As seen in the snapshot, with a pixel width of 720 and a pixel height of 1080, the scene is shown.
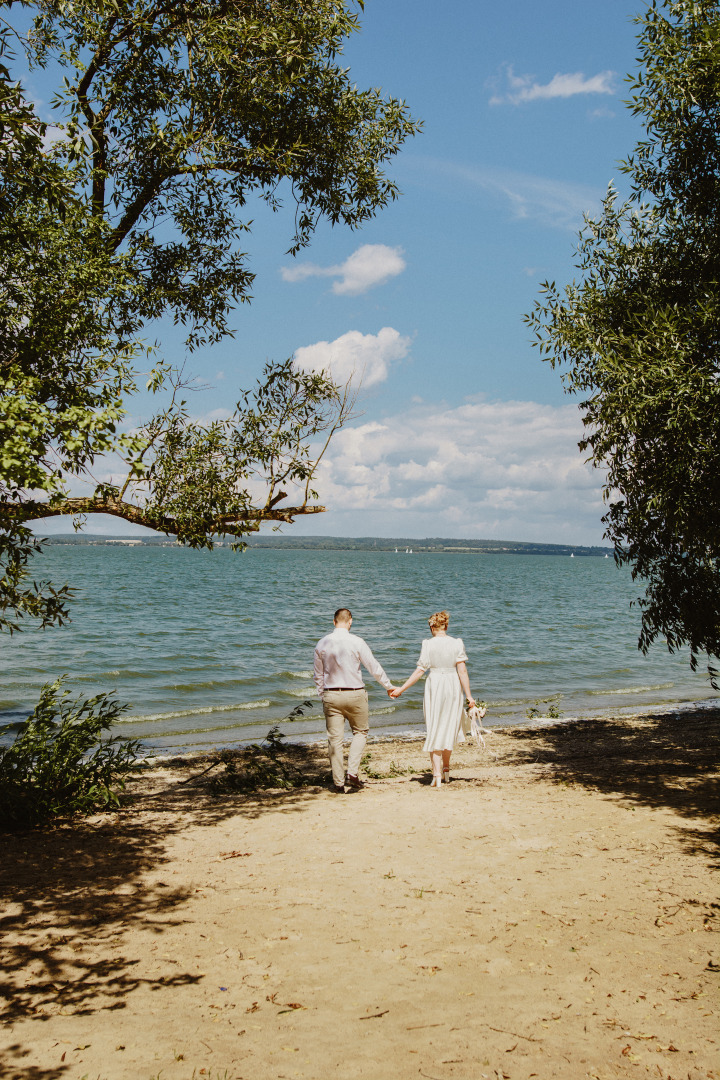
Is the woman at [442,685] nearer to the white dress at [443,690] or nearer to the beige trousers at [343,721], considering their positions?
the white dress at [443,690]

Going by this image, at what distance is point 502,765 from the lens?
42.9 feet

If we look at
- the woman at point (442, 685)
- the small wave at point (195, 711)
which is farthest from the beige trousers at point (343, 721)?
the small wave at point (195, 711)

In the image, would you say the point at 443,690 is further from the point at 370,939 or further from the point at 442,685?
the point at 370,939

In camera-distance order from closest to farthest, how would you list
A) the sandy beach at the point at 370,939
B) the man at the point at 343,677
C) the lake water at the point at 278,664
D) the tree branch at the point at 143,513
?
the sandy beach at the point at 370,939
the tree branch at the point at 143,513
the man at the point at 343,677
the lake water at the point at 278,664

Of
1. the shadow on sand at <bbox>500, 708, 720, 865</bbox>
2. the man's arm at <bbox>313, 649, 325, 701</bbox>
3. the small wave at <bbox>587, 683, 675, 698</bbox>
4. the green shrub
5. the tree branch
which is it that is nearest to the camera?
the tree branch

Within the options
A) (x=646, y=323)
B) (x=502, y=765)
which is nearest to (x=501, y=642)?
(x=502, y=765)

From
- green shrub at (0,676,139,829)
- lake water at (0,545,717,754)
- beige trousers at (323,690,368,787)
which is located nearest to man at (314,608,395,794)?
beige trousers at (323,690,368,787)

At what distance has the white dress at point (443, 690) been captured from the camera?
10492mm

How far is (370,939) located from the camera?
237 inches

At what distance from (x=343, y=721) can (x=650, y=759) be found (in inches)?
235

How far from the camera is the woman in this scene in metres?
10.5

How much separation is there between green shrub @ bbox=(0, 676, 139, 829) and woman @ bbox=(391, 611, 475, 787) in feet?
12.7

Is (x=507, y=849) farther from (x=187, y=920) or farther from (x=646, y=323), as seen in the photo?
(x=646, y=323)

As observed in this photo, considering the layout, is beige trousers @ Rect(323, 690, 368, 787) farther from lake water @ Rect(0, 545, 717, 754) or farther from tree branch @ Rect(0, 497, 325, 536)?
lake water @ Rect(0, 545, 717, 754)
